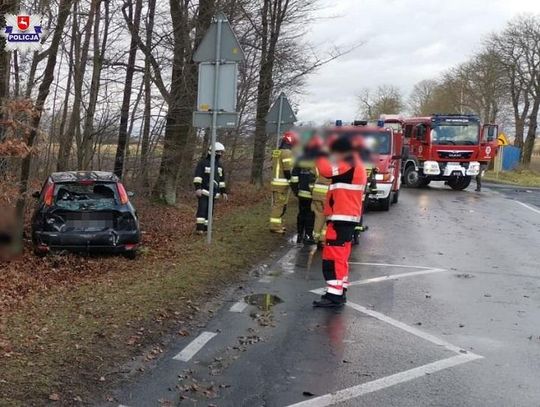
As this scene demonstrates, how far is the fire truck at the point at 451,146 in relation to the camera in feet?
80.4

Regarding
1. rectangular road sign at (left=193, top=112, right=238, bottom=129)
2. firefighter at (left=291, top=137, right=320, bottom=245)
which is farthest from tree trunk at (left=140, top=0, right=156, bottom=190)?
rectangular road sign at (left=193, top=112, right=238, bottom=129)

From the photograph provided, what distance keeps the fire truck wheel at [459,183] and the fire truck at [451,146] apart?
6.9 inches

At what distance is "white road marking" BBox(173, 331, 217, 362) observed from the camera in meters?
5.00

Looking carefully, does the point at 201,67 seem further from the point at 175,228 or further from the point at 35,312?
the point at 35,312

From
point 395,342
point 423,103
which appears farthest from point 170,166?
point 423,103

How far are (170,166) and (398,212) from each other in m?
6.47

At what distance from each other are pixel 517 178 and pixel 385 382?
37.8m

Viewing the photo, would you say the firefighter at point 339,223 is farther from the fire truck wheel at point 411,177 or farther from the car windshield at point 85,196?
the fire truck wheel at point 411,177

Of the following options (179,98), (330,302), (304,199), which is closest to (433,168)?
(179,98)

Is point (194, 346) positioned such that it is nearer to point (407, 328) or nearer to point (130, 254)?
point (407, 328)

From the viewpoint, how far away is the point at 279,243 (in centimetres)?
1098

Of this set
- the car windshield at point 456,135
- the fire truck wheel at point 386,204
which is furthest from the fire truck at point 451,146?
the fire truck wheel at point 386,204

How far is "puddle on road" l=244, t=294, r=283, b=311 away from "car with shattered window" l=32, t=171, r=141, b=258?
2.40 m

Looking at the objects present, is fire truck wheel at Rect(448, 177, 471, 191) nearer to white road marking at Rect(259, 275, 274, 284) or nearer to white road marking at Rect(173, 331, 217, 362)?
white road marking at Rect(259, 275, 274, 284)
